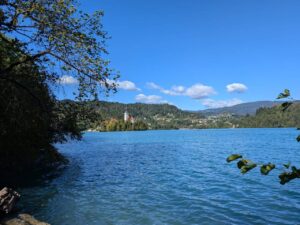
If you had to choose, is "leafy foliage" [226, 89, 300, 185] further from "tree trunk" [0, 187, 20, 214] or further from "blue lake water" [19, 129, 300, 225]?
"tree trunk" [0, 187, 20, 214]

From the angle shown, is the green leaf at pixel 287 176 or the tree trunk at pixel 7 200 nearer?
the green leaf at pixel 287 176

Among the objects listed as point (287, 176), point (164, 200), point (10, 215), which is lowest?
point (164, 200)

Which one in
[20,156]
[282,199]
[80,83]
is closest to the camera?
[80,83]

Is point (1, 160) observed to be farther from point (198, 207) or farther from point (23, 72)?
point (198, 207)

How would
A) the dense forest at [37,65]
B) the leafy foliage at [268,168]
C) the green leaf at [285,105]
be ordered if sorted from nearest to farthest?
the leafy foliage at [268,168] < the green leaf at [285,105] < the dense forest at [37,65]

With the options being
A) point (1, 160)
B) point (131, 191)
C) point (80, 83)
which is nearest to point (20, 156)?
point (1, 160)

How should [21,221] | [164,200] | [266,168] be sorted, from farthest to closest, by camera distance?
1. [164,200]
2. [21,221]
3. [266,168]

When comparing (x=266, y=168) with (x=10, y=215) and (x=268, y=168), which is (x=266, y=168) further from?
(x=10, y=215)

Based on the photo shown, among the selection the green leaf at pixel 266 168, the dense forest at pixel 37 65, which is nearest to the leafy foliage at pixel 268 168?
the green leaf at pixel 266 168

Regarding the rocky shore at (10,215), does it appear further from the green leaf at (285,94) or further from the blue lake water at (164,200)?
the green leaf at (285,94)

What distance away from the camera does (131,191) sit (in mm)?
22047

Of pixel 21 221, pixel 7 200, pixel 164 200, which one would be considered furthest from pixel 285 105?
pixel 164 200

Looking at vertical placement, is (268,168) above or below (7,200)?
above

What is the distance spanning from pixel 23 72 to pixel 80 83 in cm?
341
